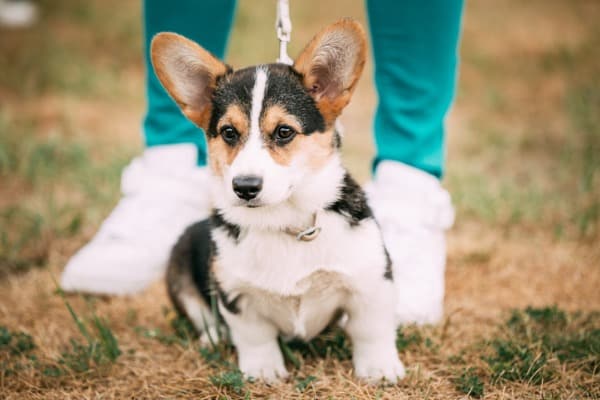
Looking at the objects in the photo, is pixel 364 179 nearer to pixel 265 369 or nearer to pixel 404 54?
pixel 404 54

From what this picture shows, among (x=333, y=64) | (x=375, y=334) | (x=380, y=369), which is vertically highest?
(x=333, y=64)

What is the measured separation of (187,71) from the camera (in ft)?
7.34

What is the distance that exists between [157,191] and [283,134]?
3.87 ft

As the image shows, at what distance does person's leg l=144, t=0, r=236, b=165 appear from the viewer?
285cm

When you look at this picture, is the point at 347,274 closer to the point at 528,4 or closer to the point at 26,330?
the point at 26,330

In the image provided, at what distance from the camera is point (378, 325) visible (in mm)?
2092

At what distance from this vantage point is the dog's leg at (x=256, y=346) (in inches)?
83.6

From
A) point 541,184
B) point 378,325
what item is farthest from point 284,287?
point 541,184

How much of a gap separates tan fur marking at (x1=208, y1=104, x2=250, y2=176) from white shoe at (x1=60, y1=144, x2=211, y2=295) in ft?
2.58

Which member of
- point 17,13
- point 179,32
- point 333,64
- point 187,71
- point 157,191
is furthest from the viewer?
point 17,13

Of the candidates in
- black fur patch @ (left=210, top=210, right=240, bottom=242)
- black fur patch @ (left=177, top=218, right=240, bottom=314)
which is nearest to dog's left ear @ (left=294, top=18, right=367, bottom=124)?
black fur patch @ (left=210, top=210, right=240, bottom=242)

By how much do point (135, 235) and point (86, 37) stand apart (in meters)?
5.85

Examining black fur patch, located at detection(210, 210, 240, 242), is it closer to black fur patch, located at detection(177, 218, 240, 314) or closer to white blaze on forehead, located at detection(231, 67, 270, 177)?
black fur patch, located at detection(177, 218, 240, 314)

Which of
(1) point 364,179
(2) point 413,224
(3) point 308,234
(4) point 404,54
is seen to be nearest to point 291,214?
(3) point 308,234
